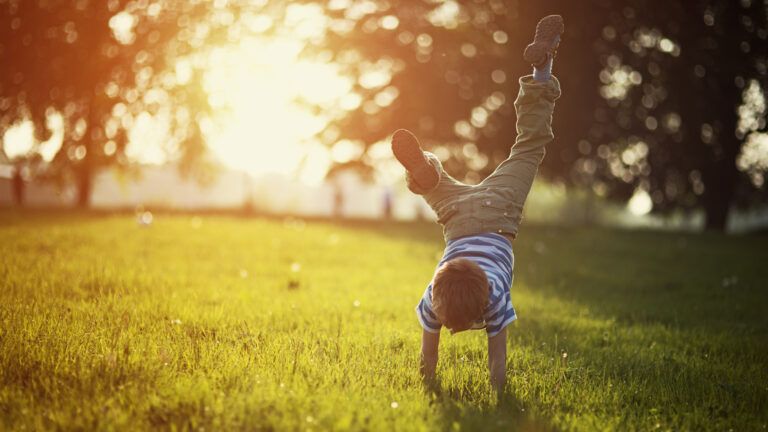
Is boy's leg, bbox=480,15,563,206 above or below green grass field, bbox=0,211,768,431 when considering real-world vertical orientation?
above

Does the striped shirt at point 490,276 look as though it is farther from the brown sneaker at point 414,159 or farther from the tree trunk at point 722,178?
the tree trunk at point 722,178

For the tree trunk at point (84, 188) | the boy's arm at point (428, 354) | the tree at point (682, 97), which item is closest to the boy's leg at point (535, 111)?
the boy's arm at point (428, 354)

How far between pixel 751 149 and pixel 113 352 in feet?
95.5

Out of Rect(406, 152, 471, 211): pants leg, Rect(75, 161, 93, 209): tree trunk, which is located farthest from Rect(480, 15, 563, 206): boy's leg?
Rect(75, 161, 93, 209): tree trunk

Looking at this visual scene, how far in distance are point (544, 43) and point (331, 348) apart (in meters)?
2.87

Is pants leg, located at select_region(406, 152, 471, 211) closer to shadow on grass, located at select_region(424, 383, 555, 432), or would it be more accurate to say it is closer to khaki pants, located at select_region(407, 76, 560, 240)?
khaki pants, located at select_region(407, 76, 560, 240)

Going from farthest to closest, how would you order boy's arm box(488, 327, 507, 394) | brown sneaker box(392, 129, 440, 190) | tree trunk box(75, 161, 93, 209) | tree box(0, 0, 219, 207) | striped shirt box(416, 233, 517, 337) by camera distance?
tree trunk box(75, 161, 93, 209)
tree box(0, 0, 219, 207)
brown sneaker box(392, 129, 440, 190)
boy's arm box(488, 327, 507, 394)
striped shirt box(416, 233, 517, 337)

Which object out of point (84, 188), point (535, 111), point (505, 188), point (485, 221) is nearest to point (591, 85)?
point (535, 111)

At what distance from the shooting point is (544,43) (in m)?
4.23

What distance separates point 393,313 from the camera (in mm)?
6441

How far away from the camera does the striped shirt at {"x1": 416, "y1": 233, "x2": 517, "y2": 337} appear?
11.9ft

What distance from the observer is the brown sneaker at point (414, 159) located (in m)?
3.93

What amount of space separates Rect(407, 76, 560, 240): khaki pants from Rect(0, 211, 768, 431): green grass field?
3.69 ft

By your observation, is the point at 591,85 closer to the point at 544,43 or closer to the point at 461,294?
the point at 544,43
